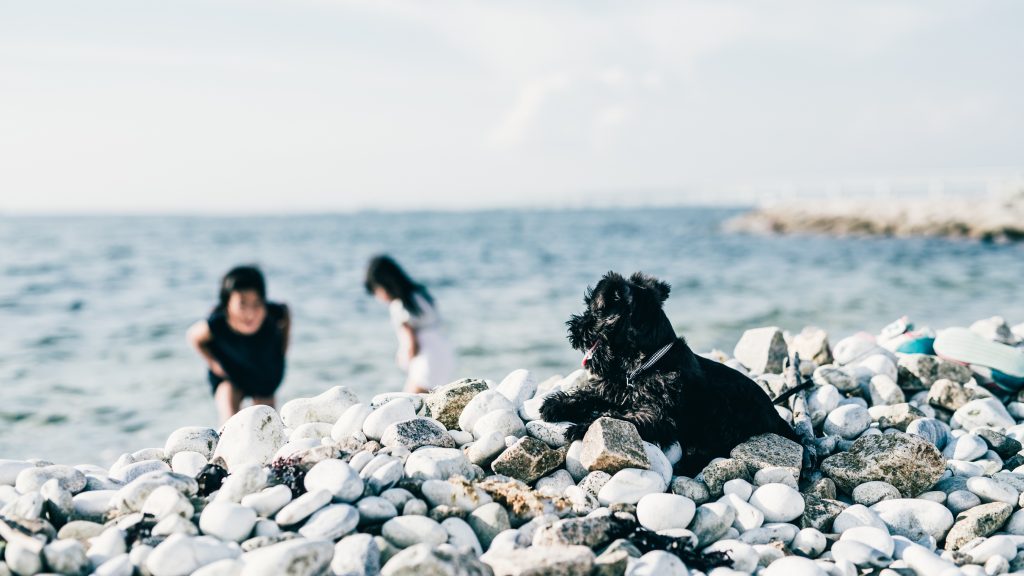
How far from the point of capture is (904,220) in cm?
3338

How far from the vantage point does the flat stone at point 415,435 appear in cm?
330

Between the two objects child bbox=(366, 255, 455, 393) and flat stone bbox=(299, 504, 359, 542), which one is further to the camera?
child bbox=(366, 255, 455, 393)

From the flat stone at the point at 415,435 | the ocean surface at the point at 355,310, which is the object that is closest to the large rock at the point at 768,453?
the flat stone at the point at 415,435

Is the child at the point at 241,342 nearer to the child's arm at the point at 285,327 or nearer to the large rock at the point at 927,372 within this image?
the child's arm at the point at 285,327

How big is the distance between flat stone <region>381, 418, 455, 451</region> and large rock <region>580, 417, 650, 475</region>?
0.61m

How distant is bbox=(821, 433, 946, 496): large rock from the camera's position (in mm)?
3404

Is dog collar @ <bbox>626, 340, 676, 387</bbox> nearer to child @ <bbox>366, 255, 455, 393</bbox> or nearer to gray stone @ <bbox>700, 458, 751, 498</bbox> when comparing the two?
gray stone @ <bbox>700, 458, 751, 498</bbox>

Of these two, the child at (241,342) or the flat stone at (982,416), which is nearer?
the flat stone at (982,416)

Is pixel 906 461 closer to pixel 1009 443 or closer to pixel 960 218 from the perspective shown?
pixel 1009 443

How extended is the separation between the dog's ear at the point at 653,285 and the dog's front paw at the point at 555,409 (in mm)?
621

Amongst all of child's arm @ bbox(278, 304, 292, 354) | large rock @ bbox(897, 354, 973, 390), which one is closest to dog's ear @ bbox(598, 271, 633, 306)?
large rock @ bbox(897, 354, 973, 390)

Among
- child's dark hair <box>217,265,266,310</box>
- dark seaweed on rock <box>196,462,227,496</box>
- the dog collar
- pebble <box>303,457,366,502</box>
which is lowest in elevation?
dark seaweed on rock <box>196,462,227,496</box>

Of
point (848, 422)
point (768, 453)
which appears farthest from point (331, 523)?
point (848, 422)

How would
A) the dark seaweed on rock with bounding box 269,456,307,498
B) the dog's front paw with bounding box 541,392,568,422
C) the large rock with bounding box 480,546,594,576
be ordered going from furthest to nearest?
the dog's front paw with bounding box 541,392,568,422 < the dark seaweed on rock with bounding box 269,456,307,498 < the large rock with bounding box 480,546,594,576
